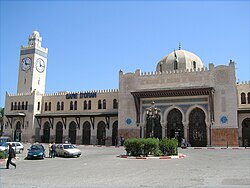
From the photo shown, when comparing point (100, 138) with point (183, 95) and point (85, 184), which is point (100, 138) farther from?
point (85, 184)

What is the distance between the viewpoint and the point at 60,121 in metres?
41.1

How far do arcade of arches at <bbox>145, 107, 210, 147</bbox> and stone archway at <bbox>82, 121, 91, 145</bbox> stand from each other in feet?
31.4

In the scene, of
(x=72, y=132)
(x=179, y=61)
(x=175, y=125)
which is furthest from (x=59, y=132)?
(x=179, y=61)

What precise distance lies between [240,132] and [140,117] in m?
10.9

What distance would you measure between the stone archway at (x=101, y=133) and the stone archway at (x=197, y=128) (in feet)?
38.7

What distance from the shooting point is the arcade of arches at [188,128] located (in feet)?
103

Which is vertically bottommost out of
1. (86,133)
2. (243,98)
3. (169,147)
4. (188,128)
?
(169,147)

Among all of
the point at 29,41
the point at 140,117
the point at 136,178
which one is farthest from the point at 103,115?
the point at 136,178

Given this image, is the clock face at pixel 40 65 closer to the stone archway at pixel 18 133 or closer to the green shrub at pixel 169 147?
the stone archway at pixel 18 133

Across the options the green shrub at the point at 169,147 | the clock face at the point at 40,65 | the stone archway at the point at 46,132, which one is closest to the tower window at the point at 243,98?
the green shrub at the point at 169,147

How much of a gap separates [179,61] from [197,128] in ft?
32.1

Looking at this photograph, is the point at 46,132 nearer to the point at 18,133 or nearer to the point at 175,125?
the point at 18,133

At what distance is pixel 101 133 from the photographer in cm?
3850

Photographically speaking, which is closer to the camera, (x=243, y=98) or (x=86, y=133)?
(x=243, y=98)
